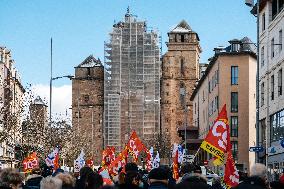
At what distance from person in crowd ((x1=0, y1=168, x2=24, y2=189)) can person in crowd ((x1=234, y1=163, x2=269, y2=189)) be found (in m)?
2.69

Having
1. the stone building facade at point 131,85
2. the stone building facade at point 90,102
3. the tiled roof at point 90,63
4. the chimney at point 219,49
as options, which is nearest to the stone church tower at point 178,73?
the stone building facade at point 131,85

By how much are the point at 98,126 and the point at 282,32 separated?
93.5 metres

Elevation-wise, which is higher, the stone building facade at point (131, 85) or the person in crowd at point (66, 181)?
the stone building facade at point (131, 85)

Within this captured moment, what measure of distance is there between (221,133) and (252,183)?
633 cm

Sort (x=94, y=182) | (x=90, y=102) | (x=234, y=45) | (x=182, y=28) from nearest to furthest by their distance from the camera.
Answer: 1. (x=94, y=182)
2. (x=234, y=45)
3. (x=90, y=102)
4. (x=182, y=28)

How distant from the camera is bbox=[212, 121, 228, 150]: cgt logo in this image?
1600 centimetres

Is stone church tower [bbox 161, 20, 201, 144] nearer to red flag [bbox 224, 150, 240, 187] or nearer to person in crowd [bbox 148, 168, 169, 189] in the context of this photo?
red flag [bbox 224, 150, 240, 187]

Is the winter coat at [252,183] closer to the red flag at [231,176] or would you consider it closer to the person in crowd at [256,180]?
the person in crowd at [256,180]

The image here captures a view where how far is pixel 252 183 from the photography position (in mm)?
9727

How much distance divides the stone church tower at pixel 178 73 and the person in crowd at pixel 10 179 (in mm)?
121891

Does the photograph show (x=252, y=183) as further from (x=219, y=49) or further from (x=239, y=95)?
(x=219, y=49)

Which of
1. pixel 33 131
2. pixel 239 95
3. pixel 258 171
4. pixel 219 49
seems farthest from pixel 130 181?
pixel 219 49

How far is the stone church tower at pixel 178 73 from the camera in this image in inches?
5221

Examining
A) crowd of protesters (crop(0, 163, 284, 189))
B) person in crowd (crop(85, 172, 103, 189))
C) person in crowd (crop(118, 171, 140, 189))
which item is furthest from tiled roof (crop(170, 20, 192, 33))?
person in crowd (crop(85, 172, 103, 189))
